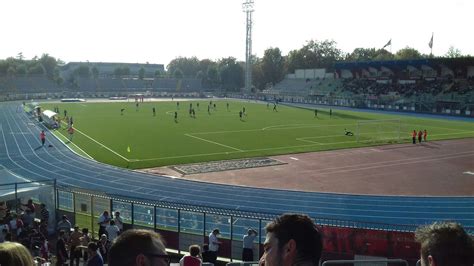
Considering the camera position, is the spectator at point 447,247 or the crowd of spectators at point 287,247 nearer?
the crowd of spectators at point 287,247

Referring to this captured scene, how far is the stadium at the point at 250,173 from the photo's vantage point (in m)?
16.0

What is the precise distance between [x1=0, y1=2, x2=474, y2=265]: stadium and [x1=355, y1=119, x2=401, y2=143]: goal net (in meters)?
0.22

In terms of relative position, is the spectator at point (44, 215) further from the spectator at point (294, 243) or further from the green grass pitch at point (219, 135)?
the green grass pitch at point (219, 135)

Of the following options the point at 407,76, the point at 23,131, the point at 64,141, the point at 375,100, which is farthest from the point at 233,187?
the point at 407,76

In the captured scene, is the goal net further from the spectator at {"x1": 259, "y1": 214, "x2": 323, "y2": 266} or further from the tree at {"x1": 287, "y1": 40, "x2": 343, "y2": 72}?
the tree at {"x1": 287, "y1": 40, "x2": 343, "y2": 72}

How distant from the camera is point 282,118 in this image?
62.8m

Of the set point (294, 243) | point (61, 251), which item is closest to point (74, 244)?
point (61, 251)

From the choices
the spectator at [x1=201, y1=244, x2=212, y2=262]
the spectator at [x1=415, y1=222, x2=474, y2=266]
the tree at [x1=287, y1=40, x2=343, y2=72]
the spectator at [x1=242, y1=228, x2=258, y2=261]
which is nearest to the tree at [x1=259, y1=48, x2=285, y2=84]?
the tree at [x1=287, y1=40, x2=343, y2=72]

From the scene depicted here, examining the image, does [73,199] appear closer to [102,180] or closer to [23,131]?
[102,180]

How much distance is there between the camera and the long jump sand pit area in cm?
2602

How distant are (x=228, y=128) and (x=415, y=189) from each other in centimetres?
2791

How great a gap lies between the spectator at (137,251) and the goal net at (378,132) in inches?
1661

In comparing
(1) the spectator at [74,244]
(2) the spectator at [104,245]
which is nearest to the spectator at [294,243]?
(2) the spectator at [104,245]

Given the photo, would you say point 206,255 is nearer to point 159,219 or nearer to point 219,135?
point 159,219
